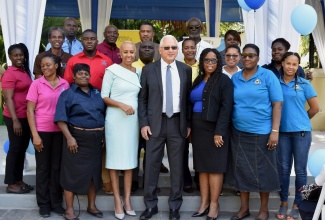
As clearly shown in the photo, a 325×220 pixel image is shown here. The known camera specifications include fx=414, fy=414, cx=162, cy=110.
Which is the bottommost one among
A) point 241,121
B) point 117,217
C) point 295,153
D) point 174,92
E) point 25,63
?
point 117,217

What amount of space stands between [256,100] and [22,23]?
118 inches

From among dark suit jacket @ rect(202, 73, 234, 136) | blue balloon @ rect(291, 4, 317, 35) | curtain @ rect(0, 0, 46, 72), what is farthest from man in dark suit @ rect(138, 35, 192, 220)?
curtain @ rect(0, 0, 46, 72)

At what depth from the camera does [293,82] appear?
13.2 ft

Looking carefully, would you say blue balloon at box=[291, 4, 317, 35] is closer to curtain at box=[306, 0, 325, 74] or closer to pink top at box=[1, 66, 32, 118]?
pink top at box=[1, 66, 32, 118]

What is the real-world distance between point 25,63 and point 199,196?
2370 mm

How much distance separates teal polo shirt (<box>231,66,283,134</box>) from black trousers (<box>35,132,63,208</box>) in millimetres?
1781

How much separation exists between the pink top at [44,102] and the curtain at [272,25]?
8.18ft

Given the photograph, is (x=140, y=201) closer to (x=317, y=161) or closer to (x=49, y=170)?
(x=49, y=170)

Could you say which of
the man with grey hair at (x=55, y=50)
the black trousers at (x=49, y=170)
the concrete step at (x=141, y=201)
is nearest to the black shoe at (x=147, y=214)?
the concrete step at (x=141, y=201)

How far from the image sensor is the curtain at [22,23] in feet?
16.4

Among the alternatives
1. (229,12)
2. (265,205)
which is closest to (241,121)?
(265,205)

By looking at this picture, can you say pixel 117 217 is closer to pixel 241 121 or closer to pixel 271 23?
pixel 241 121

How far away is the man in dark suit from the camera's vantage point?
13.1 feet

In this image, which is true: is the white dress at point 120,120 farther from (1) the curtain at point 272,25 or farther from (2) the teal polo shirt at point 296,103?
(1) the curtain at point 272,25
